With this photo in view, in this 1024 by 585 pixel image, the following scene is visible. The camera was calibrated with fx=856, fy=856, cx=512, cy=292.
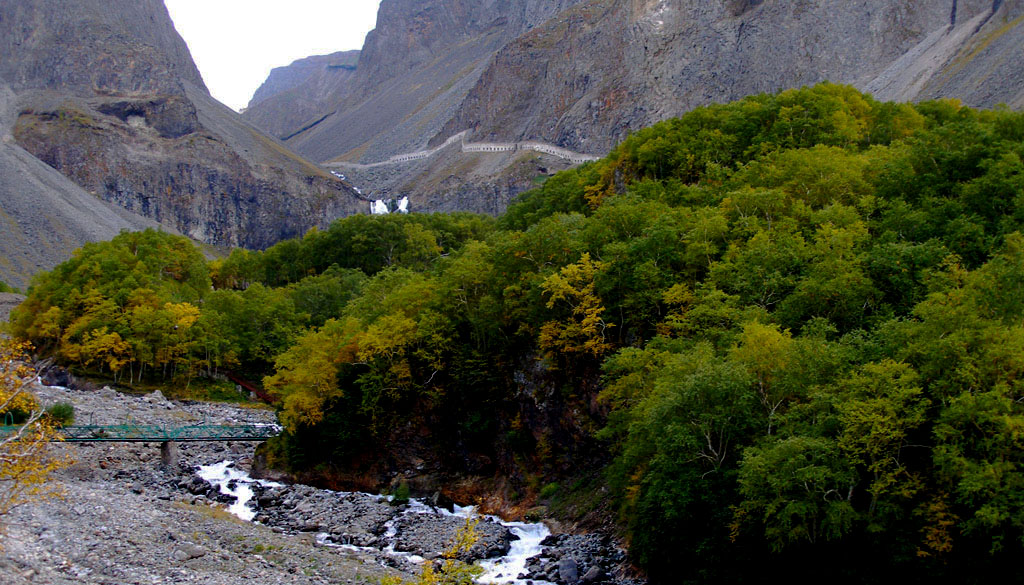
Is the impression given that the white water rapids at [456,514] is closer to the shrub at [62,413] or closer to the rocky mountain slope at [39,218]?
the shrub at [62,413]

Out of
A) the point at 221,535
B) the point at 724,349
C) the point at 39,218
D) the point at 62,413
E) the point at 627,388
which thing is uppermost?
the point at 39,218

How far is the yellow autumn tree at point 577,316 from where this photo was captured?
1559 inches

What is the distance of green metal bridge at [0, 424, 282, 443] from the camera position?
46094mm

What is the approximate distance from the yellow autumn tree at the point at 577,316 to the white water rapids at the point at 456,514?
8285 mm

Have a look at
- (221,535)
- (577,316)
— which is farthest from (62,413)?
(577,316)

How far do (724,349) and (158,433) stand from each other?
3420 cm

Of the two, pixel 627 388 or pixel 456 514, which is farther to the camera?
pixel 456 514

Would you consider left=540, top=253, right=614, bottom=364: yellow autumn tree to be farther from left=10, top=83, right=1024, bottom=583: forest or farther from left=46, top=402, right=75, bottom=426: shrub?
left=46, top=402, right=75, bottom=426: shrub

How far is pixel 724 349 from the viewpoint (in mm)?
32031

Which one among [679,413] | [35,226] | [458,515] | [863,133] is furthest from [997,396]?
[35,226]

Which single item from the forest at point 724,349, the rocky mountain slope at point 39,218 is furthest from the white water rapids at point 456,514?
the rocky mountain slope at point 39,218

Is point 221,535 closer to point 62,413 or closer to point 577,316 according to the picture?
point 577,316

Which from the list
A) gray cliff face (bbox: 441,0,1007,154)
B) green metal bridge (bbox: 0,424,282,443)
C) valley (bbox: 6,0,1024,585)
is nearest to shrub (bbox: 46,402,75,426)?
green metal bridge (bbox: 0,424,282,443)

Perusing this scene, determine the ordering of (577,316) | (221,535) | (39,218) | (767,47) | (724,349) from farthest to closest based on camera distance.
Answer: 1. (767,47)
2. (39,218)
3. (577,316)
4. (221,535)
5. (724,349)
